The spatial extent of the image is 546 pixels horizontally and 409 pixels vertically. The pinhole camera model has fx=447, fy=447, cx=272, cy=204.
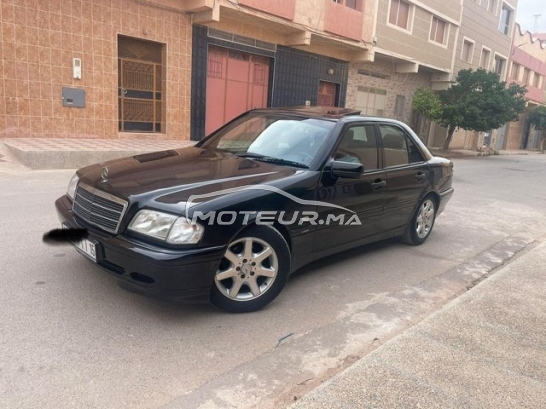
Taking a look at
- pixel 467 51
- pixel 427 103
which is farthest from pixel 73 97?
pixel 467 51

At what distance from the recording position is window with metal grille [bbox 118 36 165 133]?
41.7 ft

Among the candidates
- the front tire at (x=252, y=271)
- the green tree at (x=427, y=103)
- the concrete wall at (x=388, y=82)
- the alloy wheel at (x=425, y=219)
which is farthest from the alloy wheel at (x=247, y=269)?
the green tree at (x=427, y=103)

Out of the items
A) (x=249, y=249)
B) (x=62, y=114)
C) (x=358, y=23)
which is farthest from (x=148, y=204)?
(x=358, y=23)

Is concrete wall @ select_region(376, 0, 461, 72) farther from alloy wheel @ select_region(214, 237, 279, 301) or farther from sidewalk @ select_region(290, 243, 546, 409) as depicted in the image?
alloy wheel @ select_region(214, 237, 279, 301)

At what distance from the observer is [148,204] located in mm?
2996

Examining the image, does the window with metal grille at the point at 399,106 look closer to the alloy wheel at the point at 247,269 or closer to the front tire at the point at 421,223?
the front tire at the point at 421,223

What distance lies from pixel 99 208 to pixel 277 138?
1794 millimetres

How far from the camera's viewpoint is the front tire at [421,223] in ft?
17.7

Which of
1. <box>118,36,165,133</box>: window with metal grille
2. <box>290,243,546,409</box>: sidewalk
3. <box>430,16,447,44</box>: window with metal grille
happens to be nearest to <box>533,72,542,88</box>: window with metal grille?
<box>430,16,447,44</box>: window with metal grille

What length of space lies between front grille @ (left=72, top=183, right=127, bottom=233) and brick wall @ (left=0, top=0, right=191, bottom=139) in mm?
8891

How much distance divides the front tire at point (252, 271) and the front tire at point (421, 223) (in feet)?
7.96

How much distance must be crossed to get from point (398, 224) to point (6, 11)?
1021cm

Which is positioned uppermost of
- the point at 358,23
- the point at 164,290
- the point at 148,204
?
the point at 358,23

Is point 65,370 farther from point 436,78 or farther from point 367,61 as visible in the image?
point 436,78
